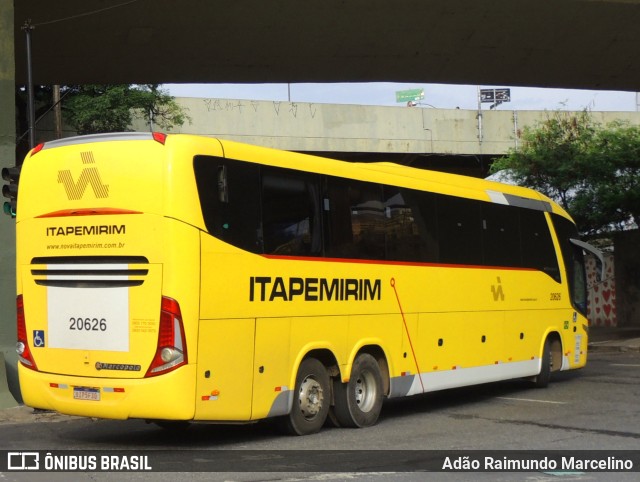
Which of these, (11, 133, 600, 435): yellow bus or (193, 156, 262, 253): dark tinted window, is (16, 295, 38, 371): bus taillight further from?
(193, 156, 262, 253): dark tinted window

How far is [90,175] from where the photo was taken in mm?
10375

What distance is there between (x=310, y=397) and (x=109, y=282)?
2971mm

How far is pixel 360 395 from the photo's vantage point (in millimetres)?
12398

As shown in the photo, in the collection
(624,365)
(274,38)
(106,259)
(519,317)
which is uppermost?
(274,38)

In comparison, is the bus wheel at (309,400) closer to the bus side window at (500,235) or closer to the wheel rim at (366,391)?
the wheel rim at (366,391)

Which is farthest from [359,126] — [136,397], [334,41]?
[136,397]

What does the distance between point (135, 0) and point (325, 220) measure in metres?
10.5

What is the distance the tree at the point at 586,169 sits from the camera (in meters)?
29.8

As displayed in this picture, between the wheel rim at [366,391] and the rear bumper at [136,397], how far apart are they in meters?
3.24

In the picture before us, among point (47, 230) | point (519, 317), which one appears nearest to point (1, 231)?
point (47, 230)

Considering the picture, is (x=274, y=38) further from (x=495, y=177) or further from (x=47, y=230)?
(x=495, y=177)

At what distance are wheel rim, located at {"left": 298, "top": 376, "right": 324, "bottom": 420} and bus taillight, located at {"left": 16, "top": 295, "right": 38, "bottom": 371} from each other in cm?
A: 315

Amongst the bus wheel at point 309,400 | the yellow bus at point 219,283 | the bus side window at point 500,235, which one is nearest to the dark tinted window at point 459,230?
the bus side window at point 500,235

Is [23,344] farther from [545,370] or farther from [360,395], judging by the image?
[545,370]
